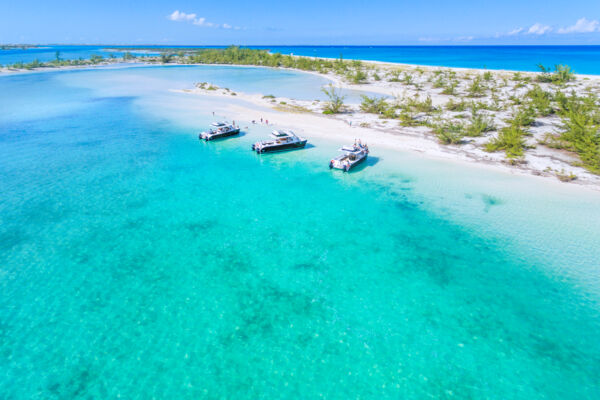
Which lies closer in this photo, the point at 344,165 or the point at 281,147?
the point at 344,165

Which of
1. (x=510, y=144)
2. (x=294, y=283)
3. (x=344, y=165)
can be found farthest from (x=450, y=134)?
(x=294, y=283)

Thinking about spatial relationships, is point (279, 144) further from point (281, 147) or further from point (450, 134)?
point (450, 134)

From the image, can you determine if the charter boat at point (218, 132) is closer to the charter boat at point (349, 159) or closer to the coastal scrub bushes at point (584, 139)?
the charter boat at point (349, 159)

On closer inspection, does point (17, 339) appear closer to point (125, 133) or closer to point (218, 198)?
point (218, 198)

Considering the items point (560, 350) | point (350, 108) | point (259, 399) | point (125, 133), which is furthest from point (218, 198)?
point (350, 108)

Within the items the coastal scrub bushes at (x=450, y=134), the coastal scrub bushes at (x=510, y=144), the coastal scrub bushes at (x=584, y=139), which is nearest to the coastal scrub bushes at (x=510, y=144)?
the coastal scrub bushes at (x=510, y=144)
